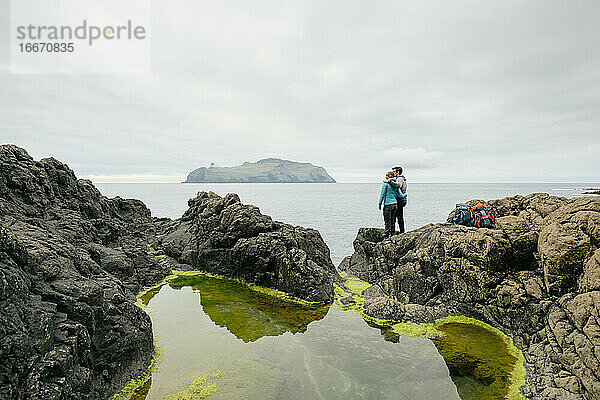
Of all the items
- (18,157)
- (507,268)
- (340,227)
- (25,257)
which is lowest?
(340,227)

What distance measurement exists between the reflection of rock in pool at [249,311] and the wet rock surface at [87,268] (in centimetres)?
89

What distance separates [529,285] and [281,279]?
795 centimetres

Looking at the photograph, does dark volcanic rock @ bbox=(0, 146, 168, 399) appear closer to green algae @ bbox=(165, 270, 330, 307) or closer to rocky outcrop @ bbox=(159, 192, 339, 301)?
green algae @ bbox=(165, 270, 330, 307)

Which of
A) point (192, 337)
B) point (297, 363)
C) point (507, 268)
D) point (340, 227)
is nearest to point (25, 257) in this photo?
point (192, 337)

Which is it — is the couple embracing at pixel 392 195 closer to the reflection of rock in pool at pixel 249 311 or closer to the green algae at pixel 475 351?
the green algae at pixel 475 351

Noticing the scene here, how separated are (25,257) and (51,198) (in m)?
7.32

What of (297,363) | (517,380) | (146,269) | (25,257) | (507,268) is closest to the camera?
(25,257)

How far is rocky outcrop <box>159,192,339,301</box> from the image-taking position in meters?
11.9

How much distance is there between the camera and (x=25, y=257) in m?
5.89

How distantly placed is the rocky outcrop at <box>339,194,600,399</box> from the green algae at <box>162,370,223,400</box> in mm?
5509

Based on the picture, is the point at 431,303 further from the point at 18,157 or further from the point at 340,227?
the point at 340,227

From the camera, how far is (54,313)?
5512 mm

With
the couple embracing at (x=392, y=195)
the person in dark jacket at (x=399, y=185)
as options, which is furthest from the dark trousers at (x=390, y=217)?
the person in dark jacket at (x=399, y=185)

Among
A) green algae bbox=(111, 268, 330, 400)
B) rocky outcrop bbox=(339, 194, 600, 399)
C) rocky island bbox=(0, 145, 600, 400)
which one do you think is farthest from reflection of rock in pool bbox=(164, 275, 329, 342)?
rocky outcrop bbox=(339, 194, 600, 399)
